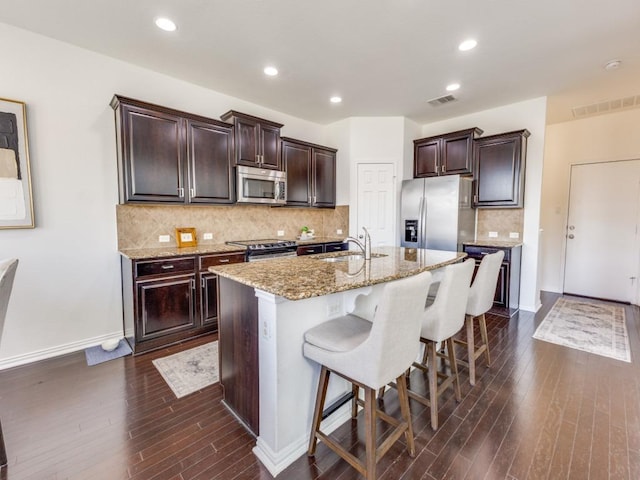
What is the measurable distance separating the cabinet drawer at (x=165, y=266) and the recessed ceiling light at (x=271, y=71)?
2.22 m

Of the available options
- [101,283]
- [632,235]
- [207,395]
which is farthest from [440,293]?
[632,235]

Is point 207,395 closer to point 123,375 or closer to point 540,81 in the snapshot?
point 123,375

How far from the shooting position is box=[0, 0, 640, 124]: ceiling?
90.0 inches

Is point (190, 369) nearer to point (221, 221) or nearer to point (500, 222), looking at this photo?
point (221, 221)

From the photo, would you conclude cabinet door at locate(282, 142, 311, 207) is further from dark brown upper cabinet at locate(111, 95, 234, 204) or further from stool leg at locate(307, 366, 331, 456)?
stool leg at locate(307, 366, 331, 456)

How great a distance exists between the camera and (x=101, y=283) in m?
3.01

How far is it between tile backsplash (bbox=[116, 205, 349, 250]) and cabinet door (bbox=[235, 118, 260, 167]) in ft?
2.20

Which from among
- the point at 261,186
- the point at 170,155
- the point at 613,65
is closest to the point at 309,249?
the point at 261,186

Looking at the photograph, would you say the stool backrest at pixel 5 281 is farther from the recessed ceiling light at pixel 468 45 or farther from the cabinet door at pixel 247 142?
the recessed ceiling light at pixel 468 45

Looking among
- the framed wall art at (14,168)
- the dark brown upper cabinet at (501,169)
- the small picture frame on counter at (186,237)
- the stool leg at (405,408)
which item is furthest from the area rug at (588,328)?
the framed wall art at (14,168)

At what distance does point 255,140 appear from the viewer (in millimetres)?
3762

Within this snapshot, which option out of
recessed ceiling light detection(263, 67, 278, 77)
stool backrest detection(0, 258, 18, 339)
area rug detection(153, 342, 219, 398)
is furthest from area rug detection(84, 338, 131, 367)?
recessed ceiling light detection(263, 67, 278, 77)

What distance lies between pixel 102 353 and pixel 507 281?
15.9ft

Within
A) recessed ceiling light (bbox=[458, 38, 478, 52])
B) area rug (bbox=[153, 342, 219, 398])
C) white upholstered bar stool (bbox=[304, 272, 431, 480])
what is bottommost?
area rug (bbox=[153, 342, 219, 398])
